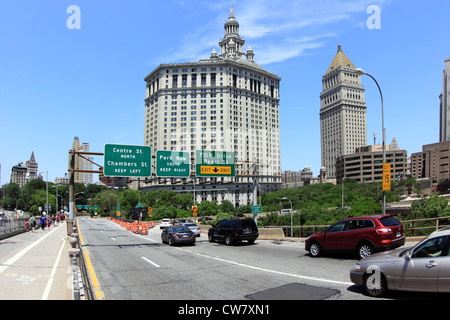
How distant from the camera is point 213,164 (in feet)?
101

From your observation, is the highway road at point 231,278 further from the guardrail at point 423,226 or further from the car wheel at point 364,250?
the guardrail at point 423,226

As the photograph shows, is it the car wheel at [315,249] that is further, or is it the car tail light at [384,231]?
the car wheel at [315,249]

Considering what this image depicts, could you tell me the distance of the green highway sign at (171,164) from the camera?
2898 cm

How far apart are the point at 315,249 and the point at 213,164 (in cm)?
1587

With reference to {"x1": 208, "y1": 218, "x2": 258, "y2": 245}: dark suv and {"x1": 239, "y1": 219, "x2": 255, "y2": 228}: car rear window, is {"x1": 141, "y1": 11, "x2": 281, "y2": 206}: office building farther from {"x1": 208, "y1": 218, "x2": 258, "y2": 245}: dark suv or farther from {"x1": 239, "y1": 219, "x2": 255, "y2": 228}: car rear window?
{"x1": 239, "y1": 219, "x2": 255, "y2": 228}: car rear window

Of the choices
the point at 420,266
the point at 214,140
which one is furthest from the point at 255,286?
the point at 214,140

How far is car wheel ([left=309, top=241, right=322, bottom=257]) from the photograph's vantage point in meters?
16.0

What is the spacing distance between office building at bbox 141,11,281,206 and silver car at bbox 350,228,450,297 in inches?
5419

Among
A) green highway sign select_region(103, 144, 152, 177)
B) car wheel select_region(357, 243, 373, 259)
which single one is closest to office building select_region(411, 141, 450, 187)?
green highway sign select_region(103, 144, 152, 177)

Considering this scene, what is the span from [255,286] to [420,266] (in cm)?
450

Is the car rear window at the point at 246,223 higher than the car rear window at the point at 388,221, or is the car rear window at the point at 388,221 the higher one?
the car rear window at the point at 388,221

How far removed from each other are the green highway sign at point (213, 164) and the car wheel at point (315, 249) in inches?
574

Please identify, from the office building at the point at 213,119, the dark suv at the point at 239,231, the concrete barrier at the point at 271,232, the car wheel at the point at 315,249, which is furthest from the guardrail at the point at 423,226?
the office building at the point at 213,119
